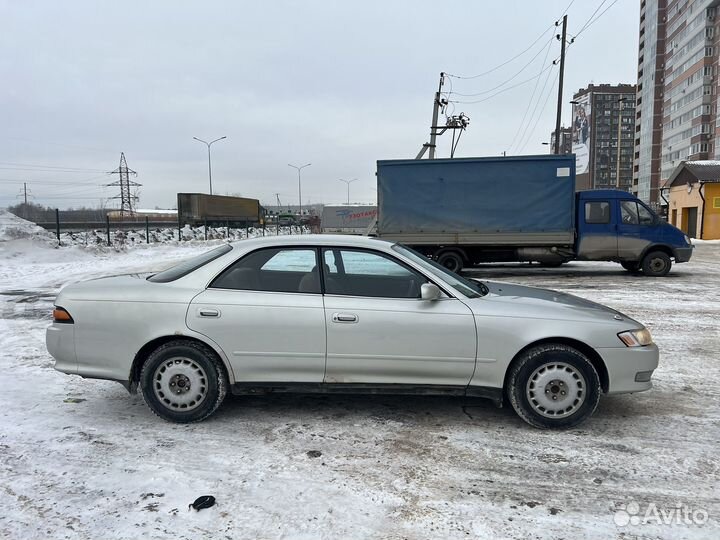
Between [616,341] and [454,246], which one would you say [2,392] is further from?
[454,246]

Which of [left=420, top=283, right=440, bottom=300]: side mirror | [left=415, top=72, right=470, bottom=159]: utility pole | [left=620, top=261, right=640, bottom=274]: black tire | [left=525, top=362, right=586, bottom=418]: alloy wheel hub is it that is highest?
[left=415, top=72, right=470, bottom=159]: utility pole

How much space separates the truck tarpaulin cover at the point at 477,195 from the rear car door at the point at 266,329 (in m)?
10.4

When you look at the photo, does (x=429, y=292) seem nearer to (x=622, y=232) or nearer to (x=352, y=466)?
(x=352, y=466)

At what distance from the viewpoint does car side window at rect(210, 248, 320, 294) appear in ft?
13.0

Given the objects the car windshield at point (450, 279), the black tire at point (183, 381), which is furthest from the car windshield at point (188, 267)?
the car windshield at point (450, 279)

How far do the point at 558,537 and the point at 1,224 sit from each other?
2070 cm

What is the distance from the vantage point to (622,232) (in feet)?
43.6

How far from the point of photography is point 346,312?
3.80 meters

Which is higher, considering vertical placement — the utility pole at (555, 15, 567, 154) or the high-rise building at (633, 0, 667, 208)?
the high-rise building at (633, 0, 667, 208)

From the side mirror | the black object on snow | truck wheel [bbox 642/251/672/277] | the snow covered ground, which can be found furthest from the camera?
truck wheel [bbox 642/251/672/277]

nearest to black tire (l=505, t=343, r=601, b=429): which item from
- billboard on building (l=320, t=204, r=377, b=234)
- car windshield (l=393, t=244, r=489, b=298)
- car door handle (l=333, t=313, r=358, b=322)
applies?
car windshield (l=393, t=244, r=489, b=298)

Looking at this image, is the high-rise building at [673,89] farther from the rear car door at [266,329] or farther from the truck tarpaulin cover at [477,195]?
the rear car door at [266,329]

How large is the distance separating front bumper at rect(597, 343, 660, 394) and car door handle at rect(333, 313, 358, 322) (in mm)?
1822

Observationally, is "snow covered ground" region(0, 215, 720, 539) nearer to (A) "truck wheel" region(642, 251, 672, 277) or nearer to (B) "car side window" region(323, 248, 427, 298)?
(B) "car side window" region(323, 248, 427, 298)
